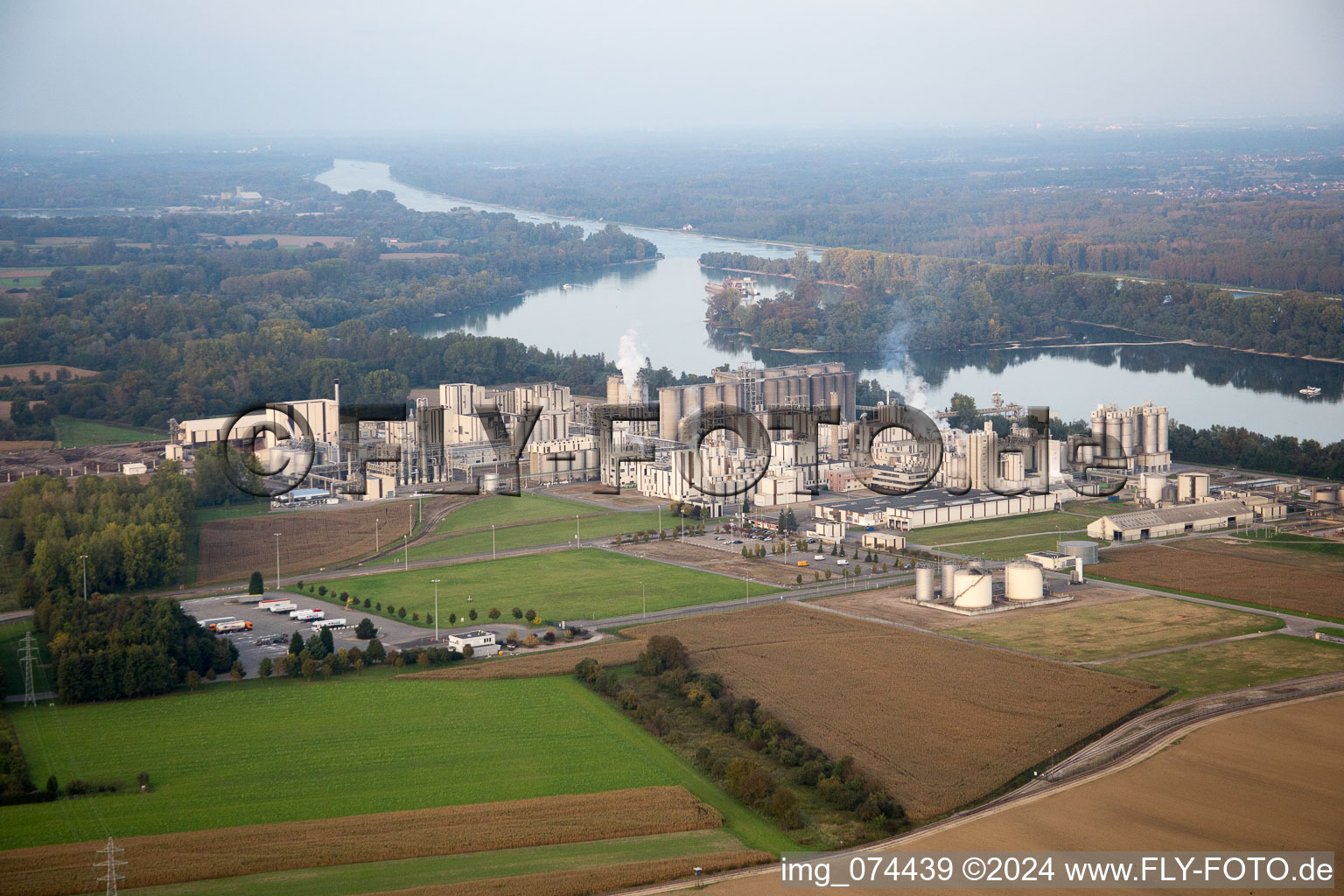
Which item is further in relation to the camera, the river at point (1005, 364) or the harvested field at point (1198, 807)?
the river at point (1005, 364)

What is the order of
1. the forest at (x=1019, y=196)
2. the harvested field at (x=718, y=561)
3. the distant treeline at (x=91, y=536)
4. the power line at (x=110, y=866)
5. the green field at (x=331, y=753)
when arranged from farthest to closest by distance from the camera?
the forest at (x=1019, y=196) → the harvested field at (x=718, y=561) → the distant treeline at (x=91, y=536) → the green field at (x=331, y=753) → the power line at (x=110, y=866)

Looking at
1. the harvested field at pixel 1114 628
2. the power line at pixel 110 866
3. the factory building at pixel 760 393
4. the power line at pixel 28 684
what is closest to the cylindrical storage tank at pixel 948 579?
the harvested field at pixel 1114 628

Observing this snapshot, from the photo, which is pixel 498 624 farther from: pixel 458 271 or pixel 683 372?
pixel 458 271

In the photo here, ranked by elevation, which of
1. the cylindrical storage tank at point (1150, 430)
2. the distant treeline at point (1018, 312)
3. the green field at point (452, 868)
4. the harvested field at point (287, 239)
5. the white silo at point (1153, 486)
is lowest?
the green field at point (452, 868)

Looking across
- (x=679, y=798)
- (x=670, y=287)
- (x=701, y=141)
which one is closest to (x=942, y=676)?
(x=679, y=798)

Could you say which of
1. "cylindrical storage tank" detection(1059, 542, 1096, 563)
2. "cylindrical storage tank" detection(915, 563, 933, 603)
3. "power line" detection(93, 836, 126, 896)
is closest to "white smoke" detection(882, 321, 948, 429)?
"cylindrical storage tank" detection(1059, 542, 1096, 563)

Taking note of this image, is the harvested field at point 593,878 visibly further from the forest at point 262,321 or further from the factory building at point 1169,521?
the forest at point 262,321

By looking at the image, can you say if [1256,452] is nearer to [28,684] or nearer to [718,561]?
[718,561]

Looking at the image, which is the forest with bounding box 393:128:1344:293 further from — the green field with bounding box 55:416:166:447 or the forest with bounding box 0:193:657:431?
the green field with bounding box 55:416:166:447
